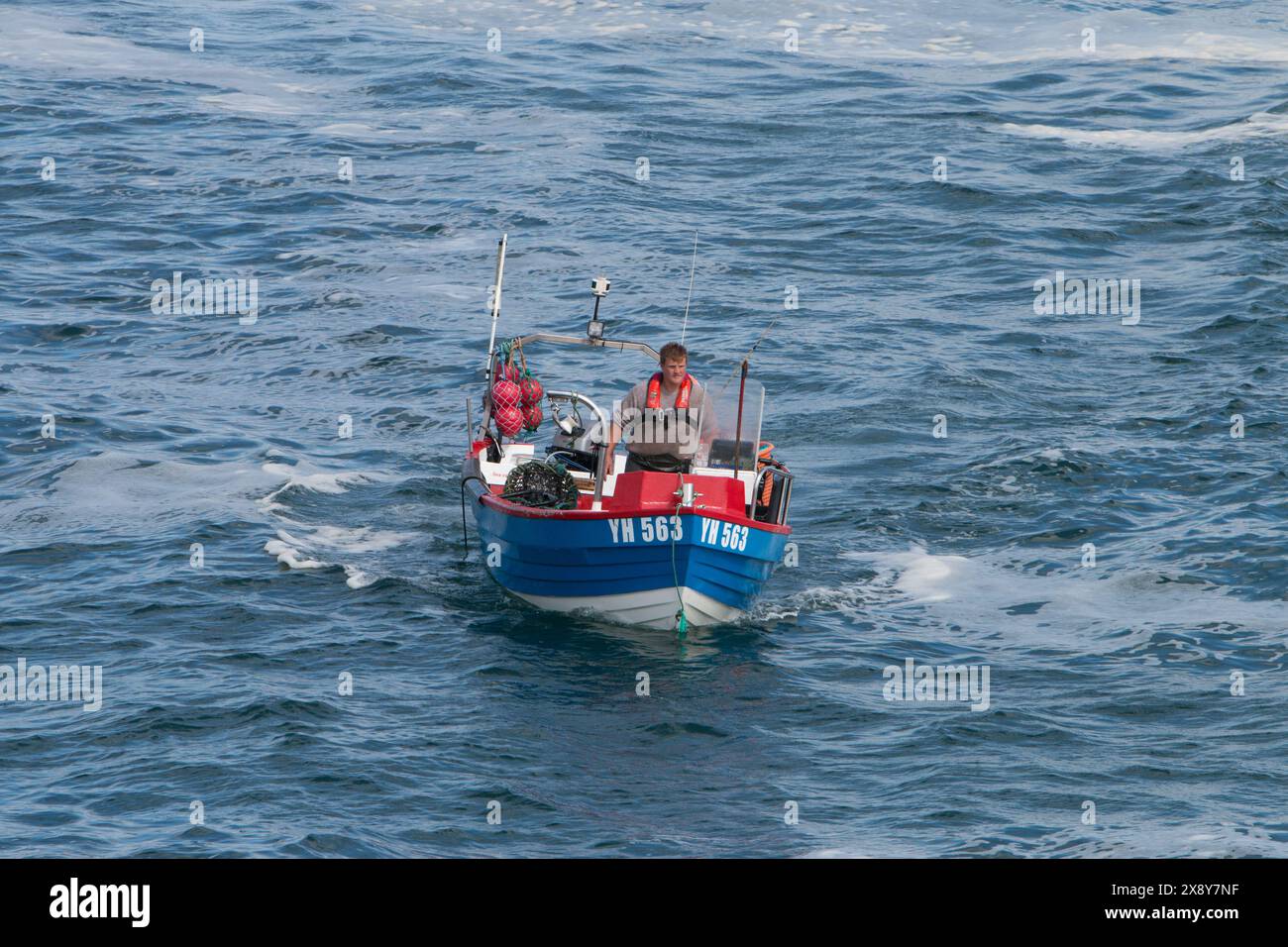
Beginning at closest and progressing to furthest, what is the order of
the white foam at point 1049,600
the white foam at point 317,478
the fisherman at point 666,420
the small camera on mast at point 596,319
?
the fisherman at point 666,420 → the white foam at point 1049,600 → the small camera on mast at point 596,319 → the white foam at point 317,478

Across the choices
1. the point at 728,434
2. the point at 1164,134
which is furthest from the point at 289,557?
the point at 1164,134

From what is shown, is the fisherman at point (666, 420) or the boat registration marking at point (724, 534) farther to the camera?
the fisherman at point (666, 420)

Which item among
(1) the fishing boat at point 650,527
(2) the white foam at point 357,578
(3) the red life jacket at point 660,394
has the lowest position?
(2) the white foam at point 357,578

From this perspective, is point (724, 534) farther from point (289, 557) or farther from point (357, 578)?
point (289, 557)

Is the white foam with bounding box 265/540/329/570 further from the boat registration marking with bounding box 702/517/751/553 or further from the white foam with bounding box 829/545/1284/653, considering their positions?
the white foam with bounding box 829/545/1284/653

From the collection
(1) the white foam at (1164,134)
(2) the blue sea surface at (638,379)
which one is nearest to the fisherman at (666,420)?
(2) the blue sea surface at (638,379)

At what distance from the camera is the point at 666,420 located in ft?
49.7

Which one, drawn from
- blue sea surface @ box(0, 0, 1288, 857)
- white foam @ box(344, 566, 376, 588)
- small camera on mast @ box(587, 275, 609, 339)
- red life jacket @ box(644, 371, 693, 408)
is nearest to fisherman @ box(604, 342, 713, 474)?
red life jacket @ box(644, 371, 693, 408)

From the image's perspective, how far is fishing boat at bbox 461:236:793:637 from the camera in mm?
14625

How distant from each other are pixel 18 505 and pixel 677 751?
382 inches

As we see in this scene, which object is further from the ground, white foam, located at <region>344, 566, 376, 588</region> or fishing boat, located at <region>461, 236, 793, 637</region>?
fishing boat, located at <region>461, 236, 793, 637</region>

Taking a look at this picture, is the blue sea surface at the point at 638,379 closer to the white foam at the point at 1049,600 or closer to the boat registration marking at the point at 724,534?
the white foam at the point at 1049,600

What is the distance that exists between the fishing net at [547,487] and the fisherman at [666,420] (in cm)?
57

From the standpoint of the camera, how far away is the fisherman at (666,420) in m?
15.1
